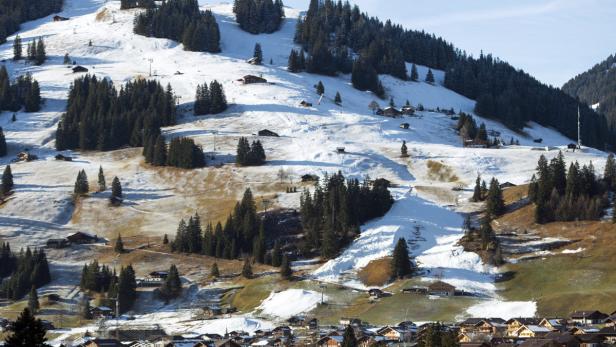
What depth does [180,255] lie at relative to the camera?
507 feet

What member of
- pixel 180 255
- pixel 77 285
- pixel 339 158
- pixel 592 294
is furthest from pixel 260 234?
pixel 592 294

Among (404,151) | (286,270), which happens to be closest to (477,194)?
(404,151)

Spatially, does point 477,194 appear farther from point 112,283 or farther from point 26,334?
point 26,334

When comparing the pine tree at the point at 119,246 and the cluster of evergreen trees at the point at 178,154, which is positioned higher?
the cluster of evergreen trees at the point at 178,154

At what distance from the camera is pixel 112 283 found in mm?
137750

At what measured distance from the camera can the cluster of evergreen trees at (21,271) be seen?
→ 142m

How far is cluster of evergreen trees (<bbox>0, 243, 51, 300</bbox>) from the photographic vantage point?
14212cm

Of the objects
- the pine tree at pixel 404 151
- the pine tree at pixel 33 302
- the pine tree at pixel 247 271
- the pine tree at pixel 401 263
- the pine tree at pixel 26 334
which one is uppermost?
the pine tree at pixel 26 334

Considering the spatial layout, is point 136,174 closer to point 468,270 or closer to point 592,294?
point 468,270

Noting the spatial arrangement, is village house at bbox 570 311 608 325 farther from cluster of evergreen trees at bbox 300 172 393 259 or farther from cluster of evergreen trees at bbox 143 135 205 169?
cluster of evergreen trees at bbox 143 135 205 169

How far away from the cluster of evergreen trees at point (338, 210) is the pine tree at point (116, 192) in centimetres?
3429

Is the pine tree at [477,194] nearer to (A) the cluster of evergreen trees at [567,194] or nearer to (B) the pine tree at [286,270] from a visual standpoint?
(A) the cluster of evergreen trees at [567,194]

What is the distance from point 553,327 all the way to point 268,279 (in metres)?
48.9

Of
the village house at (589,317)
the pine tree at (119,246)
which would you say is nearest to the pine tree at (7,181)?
the pine tree at (119,246)
